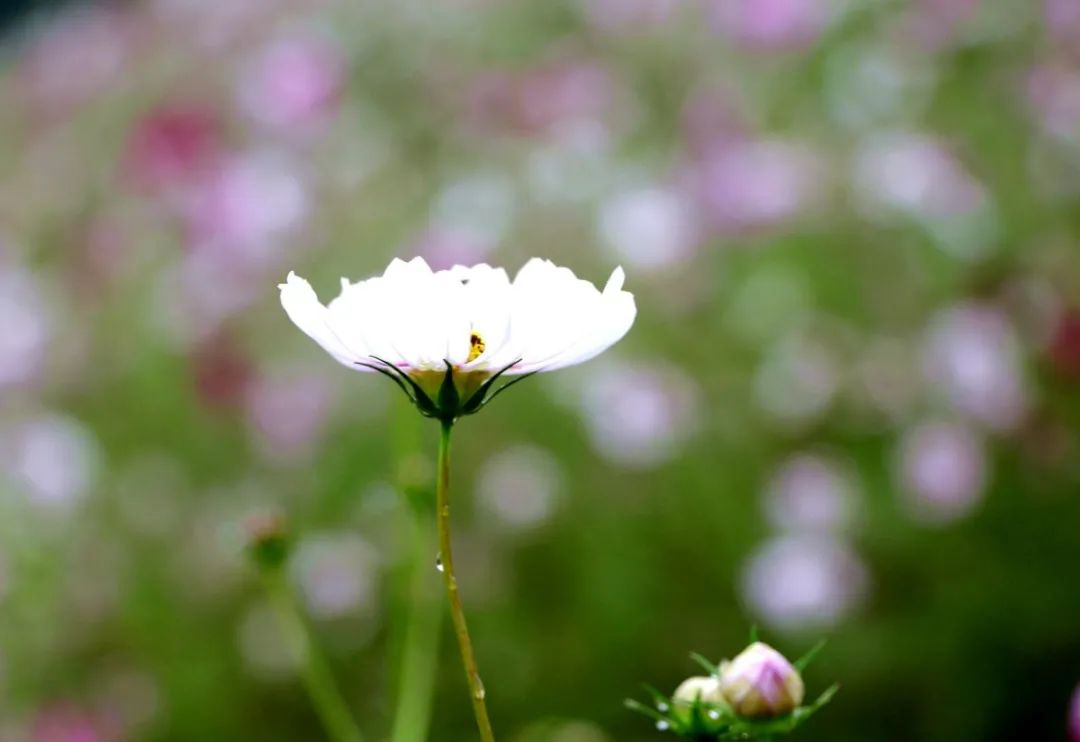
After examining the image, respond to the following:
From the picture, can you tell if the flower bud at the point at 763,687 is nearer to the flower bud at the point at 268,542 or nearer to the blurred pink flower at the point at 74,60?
the flower bud at the point at 268,542

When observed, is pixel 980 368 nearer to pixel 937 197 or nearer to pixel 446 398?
pixel 937 197

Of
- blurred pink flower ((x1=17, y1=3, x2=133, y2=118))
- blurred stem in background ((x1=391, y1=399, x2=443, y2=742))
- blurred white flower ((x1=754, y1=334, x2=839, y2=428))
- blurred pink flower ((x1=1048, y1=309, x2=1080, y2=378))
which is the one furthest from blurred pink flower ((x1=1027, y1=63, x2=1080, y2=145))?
blurred pink flower ((x1=17, y1=3, x2=133, y2=118))

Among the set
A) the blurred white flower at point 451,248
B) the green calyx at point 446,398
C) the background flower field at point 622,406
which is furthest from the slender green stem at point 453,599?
the blurred white flower at point 451,248

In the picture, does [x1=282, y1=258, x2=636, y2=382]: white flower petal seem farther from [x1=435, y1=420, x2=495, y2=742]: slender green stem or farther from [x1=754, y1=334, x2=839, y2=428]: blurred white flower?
[x1=754, y1=334, x2=839, y2=428]: blurred white flower

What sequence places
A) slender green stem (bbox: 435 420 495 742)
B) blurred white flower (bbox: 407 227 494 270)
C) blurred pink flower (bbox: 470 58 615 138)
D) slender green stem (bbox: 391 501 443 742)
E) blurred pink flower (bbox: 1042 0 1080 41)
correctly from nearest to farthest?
slender green stem (bbox: 435 420 495 742) → slender green stem (bbox: 391 501 443 742) → blurred white flower (bbox: 407 227 494 270) → blurred pink flower (bbox: 1042 0 1080 41) → blurred pink flower (bbox: 470 58 615 138)

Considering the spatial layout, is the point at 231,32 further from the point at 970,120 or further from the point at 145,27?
the point at 970,120

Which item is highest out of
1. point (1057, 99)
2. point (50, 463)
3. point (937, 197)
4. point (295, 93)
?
point (295, 93)

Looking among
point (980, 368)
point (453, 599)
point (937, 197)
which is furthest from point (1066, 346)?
point (453, 599)
